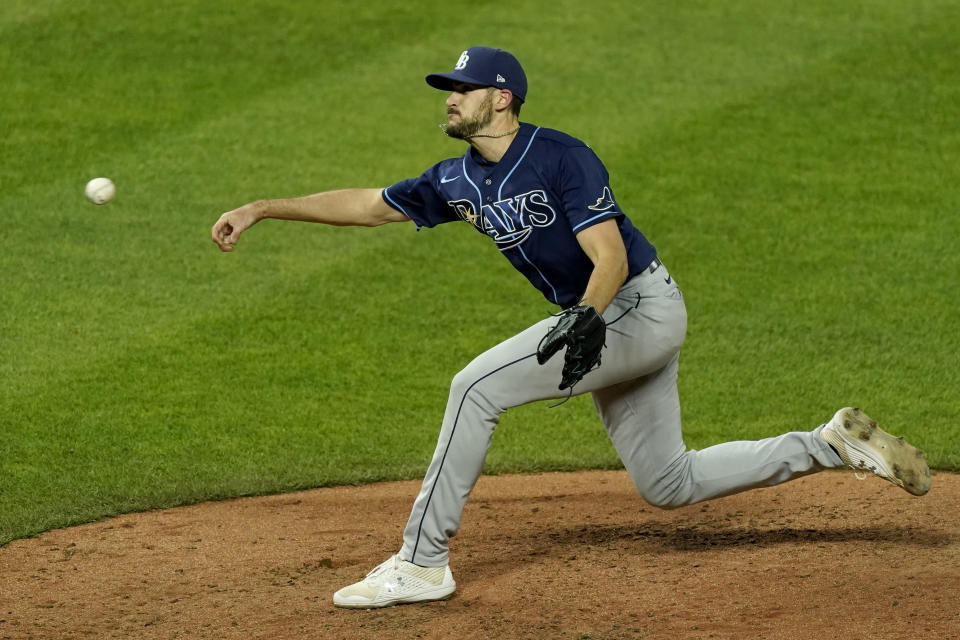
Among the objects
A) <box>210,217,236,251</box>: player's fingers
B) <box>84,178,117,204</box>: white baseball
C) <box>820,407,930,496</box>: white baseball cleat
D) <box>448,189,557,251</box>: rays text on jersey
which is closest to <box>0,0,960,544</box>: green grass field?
<box>84,178,117,204</box>: white baseball

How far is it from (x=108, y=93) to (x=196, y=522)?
19.9 ft

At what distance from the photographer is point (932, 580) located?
468cm

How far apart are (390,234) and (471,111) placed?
4.50 meters

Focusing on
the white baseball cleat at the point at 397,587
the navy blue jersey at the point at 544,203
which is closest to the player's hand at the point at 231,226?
the navy blue jersey at the point at 544,203

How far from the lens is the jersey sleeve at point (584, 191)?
4.66m

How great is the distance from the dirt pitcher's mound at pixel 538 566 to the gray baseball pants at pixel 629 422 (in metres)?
0.27

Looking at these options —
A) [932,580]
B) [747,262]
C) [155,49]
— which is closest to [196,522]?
[932,580]

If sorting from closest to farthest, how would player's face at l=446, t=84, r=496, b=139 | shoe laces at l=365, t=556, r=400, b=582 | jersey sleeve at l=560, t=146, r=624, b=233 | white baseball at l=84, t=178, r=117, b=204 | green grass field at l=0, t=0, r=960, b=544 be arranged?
1. jersey sleeve at l=560, t=146, r=624, b=233
2. shoe laces at l=365, t=556, r=400, b=582
3. player's face at l=446, t=84, r=496, b=139
4. green grass field at l=0, t=0, r=960, b=544
5. white baseball at l=84, t=178, r=117, b=204

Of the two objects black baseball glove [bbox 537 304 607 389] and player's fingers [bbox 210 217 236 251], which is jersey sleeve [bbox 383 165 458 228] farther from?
black baseball glove [bbox 537 304 607 389]

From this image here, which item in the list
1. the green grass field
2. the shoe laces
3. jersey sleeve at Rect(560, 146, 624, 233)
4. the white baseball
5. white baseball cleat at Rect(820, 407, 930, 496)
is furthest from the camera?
the white baseball

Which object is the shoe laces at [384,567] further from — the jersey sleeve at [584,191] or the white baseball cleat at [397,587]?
the jersey sleeve at [584,191]

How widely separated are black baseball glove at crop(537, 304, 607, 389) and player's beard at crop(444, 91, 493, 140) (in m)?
0.80

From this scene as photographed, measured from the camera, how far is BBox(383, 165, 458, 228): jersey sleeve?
520cm

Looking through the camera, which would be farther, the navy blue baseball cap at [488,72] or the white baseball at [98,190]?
the white baseball at [98,190]
